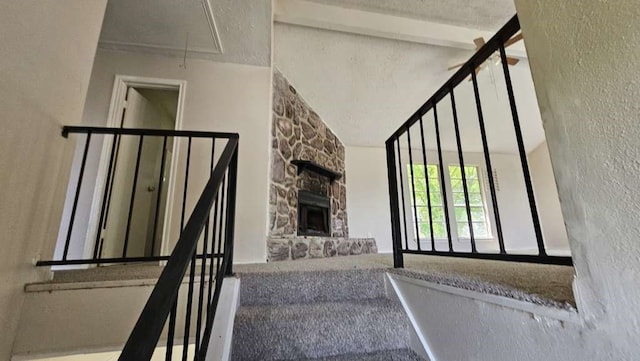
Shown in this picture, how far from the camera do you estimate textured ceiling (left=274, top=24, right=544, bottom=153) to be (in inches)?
138

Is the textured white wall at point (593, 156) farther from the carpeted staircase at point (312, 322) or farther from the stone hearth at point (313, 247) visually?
the stone hearth at point (313, 247)

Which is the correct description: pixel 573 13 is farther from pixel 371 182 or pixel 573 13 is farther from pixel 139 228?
pixel 371 182

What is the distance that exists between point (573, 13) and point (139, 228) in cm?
375

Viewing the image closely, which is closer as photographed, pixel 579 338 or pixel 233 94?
pixel 579 338

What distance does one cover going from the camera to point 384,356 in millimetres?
1258

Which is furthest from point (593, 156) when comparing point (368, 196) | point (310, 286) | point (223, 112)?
point (368, 196)

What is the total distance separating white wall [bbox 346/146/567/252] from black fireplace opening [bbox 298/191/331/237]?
852mm

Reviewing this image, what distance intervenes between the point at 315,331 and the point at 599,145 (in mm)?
1213

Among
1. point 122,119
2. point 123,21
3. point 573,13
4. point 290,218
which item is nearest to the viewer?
point 573,13

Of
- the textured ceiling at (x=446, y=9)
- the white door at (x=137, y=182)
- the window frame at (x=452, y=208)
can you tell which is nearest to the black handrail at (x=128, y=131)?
the white door at (x=137, y=182)

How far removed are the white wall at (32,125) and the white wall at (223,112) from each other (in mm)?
1175

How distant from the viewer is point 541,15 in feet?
2.35

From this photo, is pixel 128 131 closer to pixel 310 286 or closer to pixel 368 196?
pixel 310 286

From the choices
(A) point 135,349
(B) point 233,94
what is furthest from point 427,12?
(A) point 135,349
